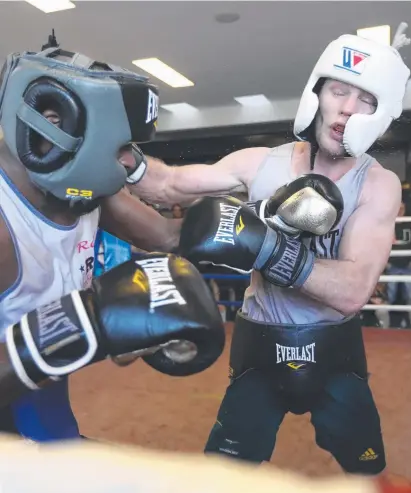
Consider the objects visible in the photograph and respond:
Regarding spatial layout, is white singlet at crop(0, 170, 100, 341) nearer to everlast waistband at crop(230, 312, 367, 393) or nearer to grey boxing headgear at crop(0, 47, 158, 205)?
Answer: grey boxing headgear at crop(0, 47, 158, 205)

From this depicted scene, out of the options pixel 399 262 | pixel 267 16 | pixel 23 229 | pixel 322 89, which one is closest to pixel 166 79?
pixel 267 16

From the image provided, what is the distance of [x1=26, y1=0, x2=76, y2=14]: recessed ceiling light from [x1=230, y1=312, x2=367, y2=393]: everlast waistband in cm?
364

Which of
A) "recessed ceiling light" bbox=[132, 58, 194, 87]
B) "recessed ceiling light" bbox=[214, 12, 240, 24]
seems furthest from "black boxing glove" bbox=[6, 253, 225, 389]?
"recessed ceiling light" bbox=[132, 58, 194, 87]

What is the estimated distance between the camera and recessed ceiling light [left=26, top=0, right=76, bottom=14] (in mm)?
4371

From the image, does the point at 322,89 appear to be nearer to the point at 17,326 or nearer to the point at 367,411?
the point at 367,411

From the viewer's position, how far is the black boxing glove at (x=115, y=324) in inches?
29.6

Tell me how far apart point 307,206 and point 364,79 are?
34 centimetres

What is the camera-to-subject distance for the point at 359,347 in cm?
151

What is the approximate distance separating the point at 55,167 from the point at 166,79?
560 cm

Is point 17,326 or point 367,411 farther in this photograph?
point 367,411

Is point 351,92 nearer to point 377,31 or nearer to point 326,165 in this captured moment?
point 326,165

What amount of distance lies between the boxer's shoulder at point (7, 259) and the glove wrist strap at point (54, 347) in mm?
245

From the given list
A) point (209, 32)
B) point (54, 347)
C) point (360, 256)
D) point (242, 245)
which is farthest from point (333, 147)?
point (209, 32)

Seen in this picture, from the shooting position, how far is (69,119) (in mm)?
973
